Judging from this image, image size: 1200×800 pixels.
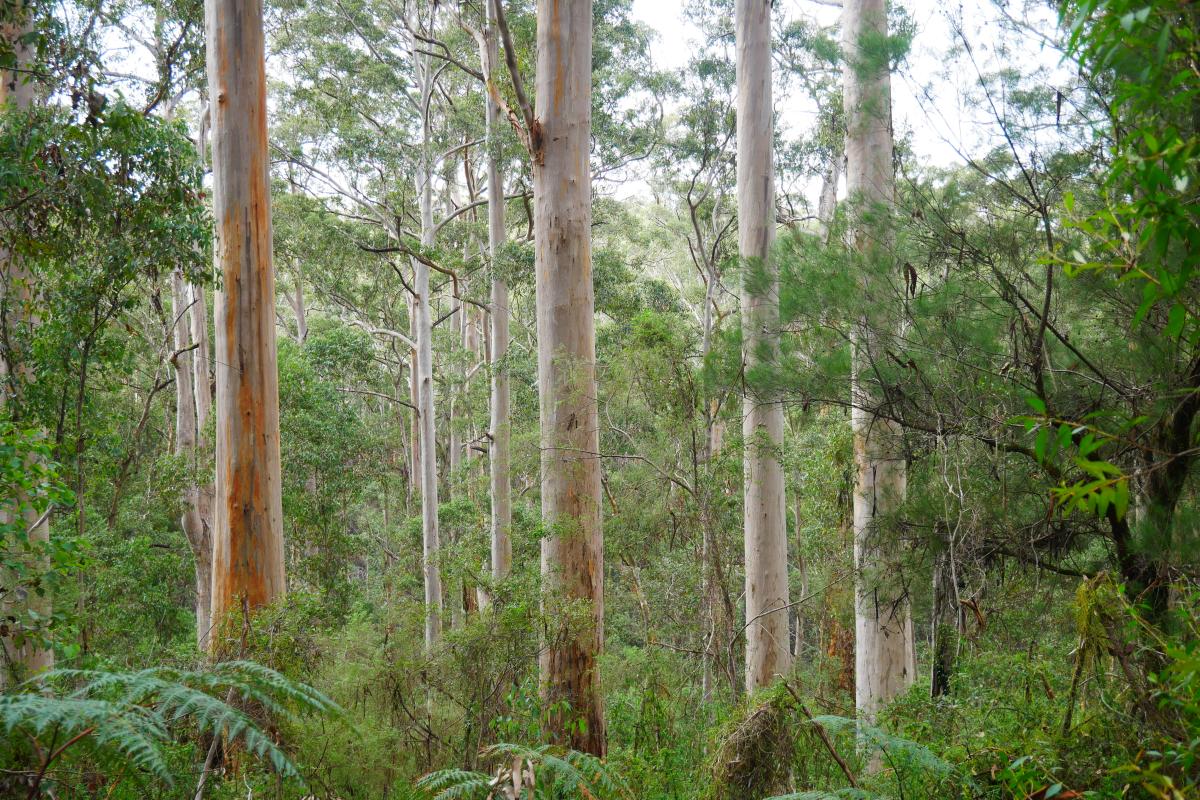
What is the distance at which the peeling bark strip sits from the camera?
5.64 metres

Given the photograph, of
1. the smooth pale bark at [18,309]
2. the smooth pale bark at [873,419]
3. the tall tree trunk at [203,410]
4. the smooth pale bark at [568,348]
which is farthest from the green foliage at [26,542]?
the tall tree trunk at [203,410]

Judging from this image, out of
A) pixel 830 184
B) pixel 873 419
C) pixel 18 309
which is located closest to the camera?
pixel 873 419

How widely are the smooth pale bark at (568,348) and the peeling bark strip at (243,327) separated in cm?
182

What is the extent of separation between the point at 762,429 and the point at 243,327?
14.4 ft

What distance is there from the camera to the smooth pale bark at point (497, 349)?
41.0ft

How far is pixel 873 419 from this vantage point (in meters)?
5.27

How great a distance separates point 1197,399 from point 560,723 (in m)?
3.57

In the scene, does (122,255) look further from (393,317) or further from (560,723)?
(393,317)

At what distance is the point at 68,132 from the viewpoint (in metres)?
6.06

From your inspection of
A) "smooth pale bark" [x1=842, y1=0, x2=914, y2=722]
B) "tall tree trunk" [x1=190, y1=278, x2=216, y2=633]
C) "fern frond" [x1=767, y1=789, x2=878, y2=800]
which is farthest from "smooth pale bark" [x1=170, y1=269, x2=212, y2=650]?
"fern frond" [x1=767, y1=789, x2=878, y2=800]

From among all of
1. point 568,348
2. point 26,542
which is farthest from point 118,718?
point 568,348

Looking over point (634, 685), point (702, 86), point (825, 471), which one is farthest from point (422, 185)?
point (634, 685)

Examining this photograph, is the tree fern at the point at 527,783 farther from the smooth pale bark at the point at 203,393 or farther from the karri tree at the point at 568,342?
the smooth pale bark at the point at 203,393

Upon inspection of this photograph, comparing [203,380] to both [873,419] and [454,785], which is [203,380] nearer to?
[873,419]
